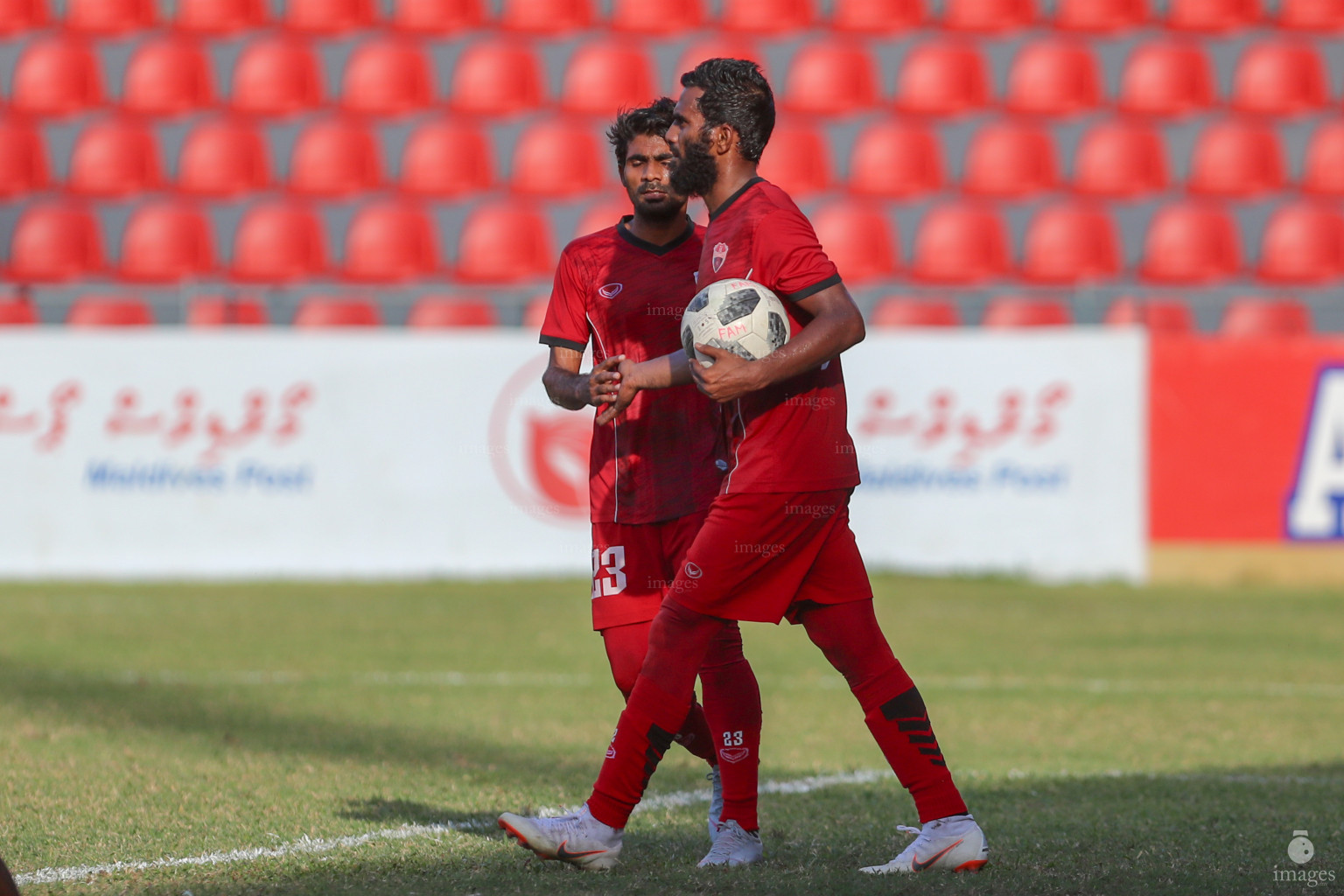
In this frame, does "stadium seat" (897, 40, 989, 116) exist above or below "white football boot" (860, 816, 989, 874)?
above

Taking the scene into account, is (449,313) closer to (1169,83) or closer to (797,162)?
(797,162)

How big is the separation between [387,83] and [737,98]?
42.2ft

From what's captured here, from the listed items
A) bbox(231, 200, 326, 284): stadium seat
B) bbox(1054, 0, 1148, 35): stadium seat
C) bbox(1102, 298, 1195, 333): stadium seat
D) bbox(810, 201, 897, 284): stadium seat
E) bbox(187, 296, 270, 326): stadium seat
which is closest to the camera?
bbox(1102, 298, 1195, 333): stadium seat

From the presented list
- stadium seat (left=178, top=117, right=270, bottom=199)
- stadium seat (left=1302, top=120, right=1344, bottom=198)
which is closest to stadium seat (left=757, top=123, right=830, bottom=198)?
stadium seat (left=1302, top=120, right=1344, bottom=198)

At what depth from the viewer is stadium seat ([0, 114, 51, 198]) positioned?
49.2 feet

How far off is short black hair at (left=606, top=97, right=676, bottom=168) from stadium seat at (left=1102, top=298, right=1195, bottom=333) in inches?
307

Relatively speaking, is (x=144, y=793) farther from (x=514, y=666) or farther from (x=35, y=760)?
(x=514, y=666)

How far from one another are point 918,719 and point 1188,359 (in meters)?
7.95

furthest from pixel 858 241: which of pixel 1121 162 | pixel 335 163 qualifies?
pixel 335 163

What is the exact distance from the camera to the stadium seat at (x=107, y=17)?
16.3m

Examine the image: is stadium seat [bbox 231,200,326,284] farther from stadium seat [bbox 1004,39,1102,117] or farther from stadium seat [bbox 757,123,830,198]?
stadium seat [bbox 1004,39,1102,117]

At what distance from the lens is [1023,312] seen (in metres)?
11.9

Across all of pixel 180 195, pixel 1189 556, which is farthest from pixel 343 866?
pixel 180 195

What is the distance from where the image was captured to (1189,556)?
11000 millimetres
